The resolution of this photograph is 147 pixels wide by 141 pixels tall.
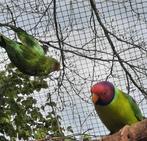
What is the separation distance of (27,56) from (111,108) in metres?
0.36

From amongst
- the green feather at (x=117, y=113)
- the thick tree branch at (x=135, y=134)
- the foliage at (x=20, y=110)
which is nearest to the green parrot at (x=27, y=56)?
the thick tree branch at (x=135, y=134)

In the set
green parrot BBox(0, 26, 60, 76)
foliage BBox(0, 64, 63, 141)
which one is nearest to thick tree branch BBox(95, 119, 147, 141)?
green parrot BBox(0, 26, 60, 76)

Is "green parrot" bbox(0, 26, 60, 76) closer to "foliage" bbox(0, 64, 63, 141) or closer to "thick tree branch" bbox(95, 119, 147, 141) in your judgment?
"thick tree branch" bbox(95, 119, 147, 141)

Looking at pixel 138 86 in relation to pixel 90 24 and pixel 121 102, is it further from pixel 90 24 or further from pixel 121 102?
pixel 121 102

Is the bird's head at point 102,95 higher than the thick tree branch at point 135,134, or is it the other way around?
the bird's head at point 102,95

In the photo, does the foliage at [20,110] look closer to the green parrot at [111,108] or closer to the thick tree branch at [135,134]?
the green parrot at [111,108]

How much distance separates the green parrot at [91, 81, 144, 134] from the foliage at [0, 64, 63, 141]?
53cm

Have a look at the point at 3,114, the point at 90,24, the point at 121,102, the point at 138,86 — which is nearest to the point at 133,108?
the point at 121,102

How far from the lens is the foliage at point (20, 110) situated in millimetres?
1728

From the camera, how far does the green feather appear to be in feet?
3.89

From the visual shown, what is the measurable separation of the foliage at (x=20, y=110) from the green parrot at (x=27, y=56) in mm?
795

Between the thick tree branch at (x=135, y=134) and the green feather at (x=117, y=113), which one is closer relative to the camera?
the thick tree branch at (x=135, y=134)

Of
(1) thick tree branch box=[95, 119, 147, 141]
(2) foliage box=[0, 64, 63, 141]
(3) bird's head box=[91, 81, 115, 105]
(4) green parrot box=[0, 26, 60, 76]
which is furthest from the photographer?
(2) foliage box=[0, 64, 63, 141]

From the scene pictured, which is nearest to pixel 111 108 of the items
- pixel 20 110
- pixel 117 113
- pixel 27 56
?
pixel 117 113
